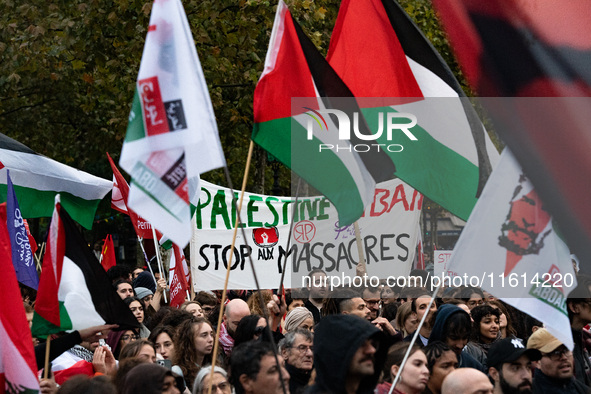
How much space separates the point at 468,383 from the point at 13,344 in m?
2.42

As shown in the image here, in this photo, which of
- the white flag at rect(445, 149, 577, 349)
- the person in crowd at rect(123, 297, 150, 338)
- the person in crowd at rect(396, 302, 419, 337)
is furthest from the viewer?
the person in crowd at rect(396, 302, 419, 337)

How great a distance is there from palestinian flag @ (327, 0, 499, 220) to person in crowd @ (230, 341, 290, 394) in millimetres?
1917

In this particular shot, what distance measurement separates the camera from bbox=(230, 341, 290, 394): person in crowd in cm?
414

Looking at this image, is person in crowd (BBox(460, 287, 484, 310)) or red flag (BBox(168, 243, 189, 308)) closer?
person in crowd (BBox(460, 287, 484, 310))

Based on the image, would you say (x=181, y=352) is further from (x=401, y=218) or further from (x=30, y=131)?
(x=30, y=131)

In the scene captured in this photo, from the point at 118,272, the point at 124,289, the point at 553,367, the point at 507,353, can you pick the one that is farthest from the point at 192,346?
the point at 118,272

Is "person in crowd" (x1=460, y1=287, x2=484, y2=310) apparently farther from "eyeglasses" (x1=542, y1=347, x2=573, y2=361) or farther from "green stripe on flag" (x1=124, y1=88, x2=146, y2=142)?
"green stripe on flag" (x1=124, y1=88, x2=146, y2=142)

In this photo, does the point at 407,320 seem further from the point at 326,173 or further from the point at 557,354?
the point at 326,173

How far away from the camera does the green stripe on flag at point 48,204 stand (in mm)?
8906

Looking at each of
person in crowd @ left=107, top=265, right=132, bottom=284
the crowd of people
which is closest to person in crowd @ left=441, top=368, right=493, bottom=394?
the crowd of people

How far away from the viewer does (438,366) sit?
4.85 meters

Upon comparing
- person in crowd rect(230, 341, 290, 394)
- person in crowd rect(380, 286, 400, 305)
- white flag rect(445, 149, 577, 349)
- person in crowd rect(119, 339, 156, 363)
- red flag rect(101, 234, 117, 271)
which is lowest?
red flag rect(101, 234, 117, 271)

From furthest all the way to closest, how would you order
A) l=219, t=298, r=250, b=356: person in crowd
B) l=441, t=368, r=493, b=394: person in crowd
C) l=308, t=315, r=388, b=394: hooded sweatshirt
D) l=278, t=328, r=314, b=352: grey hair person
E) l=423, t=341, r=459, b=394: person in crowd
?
l=219, t=298, r=250, b=356: person in crowd → l=278, t=328, r=314, b=352: grey hair person → l=423, t=341, r=459, b=394: person in crowd → l=441, t=368, r=493, b=394: person in crowd → l=308, t=315, r=388, b=394: hooded sweatshirt

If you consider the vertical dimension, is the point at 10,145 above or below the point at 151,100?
below
